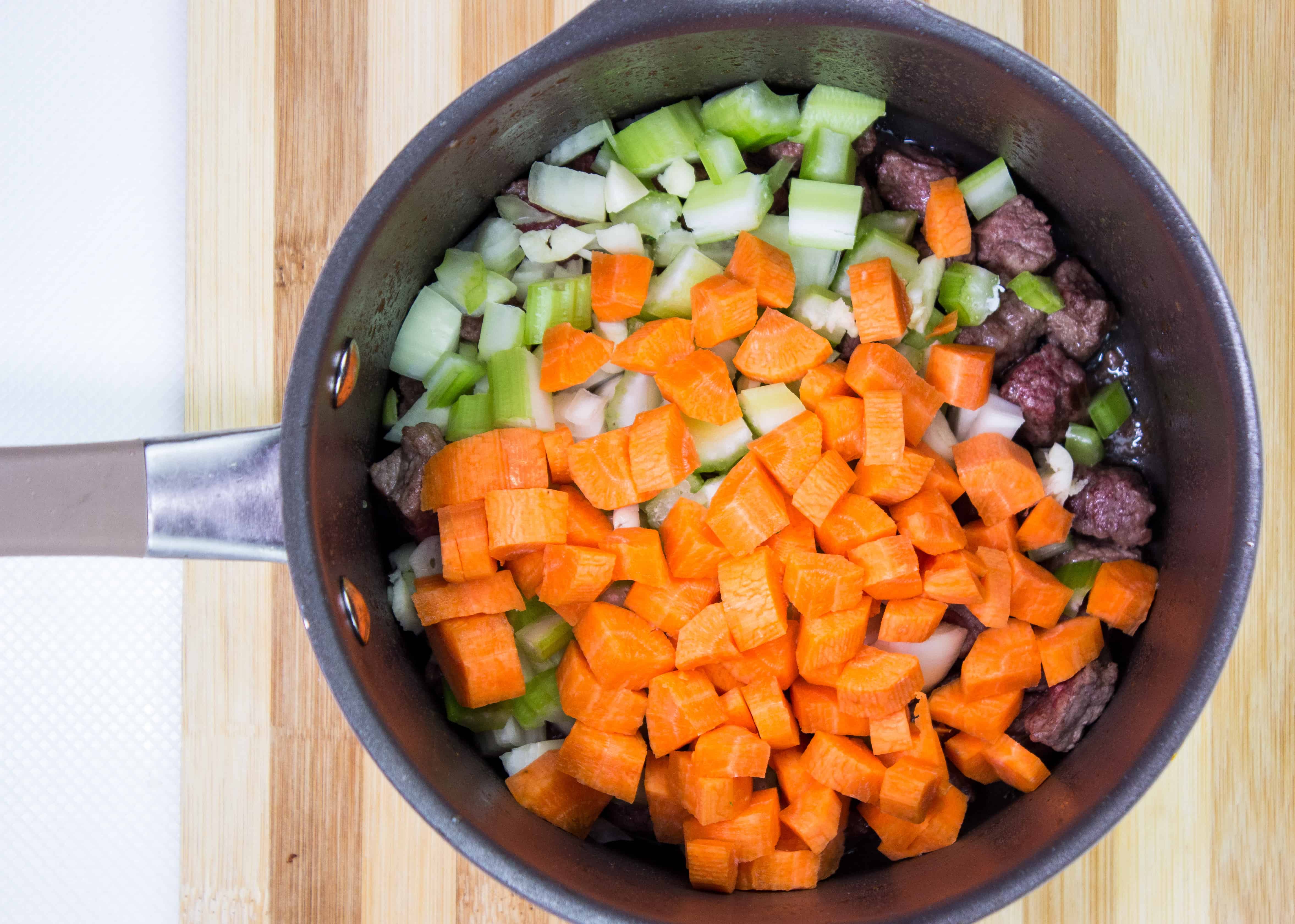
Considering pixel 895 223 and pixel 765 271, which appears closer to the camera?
pixel 765 271

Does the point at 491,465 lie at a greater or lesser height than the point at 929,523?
greater

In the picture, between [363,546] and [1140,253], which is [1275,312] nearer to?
[1140,253]

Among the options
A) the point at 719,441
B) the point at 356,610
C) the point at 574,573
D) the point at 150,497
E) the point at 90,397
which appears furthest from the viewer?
the point at 90,397

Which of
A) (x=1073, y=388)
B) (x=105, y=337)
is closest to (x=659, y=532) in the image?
(x=1073, y=388)

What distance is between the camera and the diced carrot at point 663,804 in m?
1.46

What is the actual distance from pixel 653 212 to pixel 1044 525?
0.84 metres

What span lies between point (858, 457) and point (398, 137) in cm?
97

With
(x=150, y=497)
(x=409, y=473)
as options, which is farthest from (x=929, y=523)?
(x=150, y=497)

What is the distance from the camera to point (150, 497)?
46.7 inches

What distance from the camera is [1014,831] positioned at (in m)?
1.39

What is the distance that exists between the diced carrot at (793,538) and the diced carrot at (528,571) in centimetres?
37

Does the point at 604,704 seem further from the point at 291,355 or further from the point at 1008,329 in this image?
the point at 1008,329

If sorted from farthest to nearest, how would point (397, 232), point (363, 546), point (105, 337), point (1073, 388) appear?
point (105, 337) < point (1073, 388) < point (363, 546) < point (397, 232)

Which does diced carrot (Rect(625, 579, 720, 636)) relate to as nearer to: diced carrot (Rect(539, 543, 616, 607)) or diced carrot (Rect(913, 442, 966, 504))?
diced carrot (Rect(539, 543, 616, 607))
